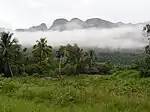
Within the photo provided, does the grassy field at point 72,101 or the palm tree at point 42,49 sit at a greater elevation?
the palm tree at point 42,49

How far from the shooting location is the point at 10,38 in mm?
56688

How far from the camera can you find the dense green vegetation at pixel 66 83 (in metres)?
10.6

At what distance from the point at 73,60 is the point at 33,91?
58438 mm

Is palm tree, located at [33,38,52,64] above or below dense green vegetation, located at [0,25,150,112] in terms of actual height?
above

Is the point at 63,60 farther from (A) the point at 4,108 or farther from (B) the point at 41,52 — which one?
(A) the point at 4,108

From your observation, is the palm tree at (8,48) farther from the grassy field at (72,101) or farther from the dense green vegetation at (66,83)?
the grassy field at (72,101)

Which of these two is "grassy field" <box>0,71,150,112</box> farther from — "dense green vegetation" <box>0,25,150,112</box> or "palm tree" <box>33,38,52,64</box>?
"palm tree" <box>33,38,52,64</box>

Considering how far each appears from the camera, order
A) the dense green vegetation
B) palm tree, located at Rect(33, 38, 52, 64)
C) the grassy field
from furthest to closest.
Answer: palm tree, located at Rect(33, 38, 52, 64)
the dense green vegetation
the grassy field

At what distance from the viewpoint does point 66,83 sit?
24688 mm

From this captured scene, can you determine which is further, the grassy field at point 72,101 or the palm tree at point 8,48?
the palm tree at point 8,48

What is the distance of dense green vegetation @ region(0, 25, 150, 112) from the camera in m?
10.6

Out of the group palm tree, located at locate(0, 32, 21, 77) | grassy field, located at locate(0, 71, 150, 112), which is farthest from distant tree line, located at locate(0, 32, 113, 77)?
grassy field, located at locate(0, 71, 150, 112)

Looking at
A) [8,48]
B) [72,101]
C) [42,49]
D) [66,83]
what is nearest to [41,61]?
[42,49]

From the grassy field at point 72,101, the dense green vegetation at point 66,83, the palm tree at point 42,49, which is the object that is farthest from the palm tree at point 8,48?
the grassy field at point 72,101
